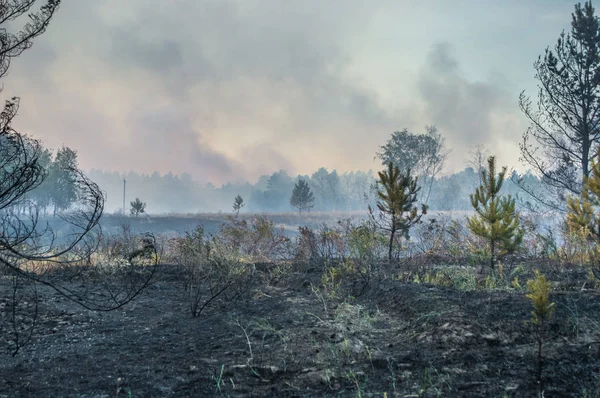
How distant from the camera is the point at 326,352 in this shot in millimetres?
3553

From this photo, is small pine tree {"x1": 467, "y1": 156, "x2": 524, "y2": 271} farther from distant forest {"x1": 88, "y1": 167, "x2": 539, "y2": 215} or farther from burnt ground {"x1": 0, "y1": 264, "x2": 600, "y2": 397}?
distant forest {"x1": 88, "y1": 167, "x2": 539, "y2": 215}

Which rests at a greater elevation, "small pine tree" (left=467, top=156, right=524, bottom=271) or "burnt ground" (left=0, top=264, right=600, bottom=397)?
"small pine tree" (left=467, top=156, right=524, bottom=271)

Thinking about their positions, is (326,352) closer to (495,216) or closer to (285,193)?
Result: (495,216)

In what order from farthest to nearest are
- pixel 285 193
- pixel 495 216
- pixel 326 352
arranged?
pixel 285 193, pixel 495 216, pixel 326 352

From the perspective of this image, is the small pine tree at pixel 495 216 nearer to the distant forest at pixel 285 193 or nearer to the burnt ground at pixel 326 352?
the burnt ground at pixel 326 352

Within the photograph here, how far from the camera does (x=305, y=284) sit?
24.2ft

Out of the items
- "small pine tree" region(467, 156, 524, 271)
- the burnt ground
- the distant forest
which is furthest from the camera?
the distant forest

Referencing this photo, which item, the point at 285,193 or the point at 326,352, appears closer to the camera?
the point at 326,352

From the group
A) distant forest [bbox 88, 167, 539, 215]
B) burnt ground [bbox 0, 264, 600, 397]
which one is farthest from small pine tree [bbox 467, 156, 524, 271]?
distant forest [bbox 88, 167, 539, 215]

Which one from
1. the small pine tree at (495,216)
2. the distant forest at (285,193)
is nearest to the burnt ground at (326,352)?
the small pine tree at (495,216)

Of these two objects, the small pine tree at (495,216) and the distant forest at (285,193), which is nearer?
the small pine tree at (495,216)

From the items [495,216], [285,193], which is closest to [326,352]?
[495,216]

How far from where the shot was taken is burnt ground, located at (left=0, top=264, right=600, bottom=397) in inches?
109

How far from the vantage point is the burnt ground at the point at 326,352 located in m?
2.78
